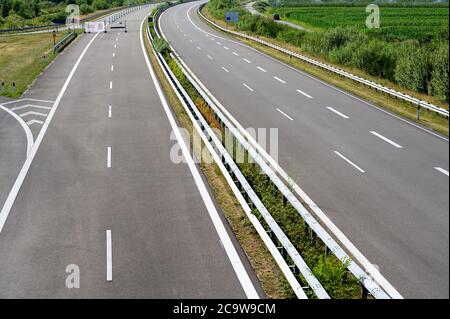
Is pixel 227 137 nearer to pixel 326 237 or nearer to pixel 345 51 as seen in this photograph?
pixel 326 237

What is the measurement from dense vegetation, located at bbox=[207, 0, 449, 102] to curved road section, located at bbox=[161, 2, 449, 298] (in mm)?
831

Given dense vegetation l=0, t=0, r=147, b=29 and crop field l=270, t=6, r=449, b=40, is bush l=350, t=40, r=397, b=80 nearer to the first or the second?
crop field l=270, t=6, r=449, b=40

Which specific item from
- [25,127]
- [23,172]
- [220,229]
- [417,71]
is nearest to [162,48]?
[25,127]

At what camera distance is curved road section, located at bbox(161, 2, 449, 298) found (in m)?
4.62

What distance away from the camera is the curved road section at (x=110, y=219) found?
10.7 metres

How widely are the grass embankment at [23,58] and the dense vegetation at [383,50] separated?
75.7 feet

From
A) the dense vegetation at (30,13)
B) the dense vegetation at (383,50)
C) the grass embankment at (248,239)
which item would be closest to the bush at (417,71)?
the dense vegetation at (383,50)

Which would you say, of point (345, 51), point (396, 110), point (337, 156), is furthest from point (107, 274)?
point (345, 51)

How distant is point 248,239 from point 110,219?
12.9 ft

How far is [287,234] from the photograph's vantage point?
12805mm

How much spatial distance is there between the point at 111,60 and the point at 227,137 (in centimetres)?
3013

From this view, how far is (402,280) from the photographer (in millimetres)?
10281

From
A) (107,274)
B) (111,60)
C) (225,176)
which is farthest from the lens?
(111,60)

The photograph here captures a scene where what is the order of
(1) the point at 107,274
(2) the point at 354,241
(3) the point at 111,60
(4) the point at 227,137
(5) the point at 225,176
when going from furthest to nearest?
(3) the point at 111,60
(4) the point at 227,137
(5) the point at 225,176
(2) the point at 354,241
(1) the point at 107,274
